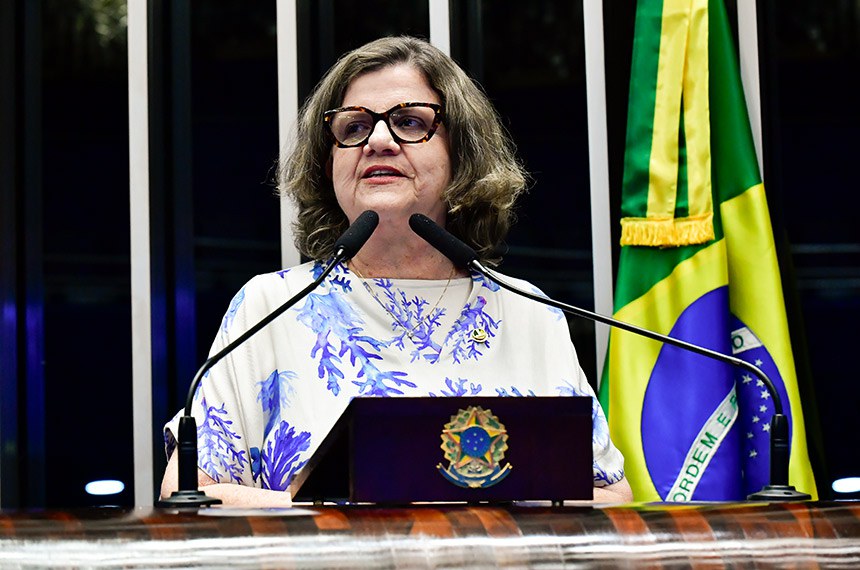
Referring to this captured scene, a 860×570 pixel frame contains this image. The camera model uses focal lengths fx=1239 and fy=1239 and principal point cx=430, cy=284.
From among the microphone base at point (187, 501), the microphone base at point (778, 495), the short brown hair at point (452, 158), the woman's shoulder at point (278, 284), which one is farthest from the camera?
the short brown hair at point (452, 158)

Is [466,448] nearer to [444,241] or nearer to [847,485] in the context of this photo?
[444,241]

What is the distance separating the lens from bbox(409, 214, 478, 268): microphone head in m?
1.79

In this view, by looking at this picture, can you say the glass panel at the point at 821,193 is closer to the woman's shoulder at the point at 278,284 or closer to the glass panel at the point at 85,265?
the woman's shoulder at the point at 278,284

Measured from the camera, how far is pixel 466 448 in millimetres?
1381

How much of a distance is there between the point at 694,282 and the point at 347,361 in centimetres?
77

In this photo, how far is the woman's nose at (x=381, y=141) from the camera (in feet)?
7.27

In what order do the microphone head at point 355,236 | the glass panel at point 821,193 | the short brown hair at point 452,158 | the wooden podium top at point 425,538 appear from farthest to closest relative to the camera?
1. the glass panel at point 821,193
2. the short brown hair at point 452,158
3. the microphone head at point 355,236
4. the wooden podium top at point 425,538

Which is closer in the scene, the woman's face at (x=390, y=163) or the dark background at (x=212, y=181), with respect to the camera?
the woman's face at (x=390, y=163)

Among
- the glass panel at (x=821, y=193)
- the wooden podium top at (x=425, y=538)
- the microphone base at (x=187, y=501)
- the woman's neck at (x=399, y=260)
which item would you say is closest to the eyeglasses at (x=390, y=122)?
the woman's neck at (x=399, y=260)

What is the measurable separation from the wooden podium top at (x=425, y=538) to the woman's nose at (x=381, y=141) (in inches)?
42.7

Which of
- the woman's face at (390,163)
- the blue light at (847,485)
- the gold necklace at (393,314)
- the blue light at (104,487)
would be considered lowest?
the blue light at (847,485)

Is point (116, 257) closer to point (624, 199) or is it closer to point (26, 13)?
point (26, 13)

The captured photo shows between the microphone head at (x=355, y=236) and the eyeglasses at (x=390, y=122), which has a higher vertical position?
the eyeglasses at (x=390, y=122)

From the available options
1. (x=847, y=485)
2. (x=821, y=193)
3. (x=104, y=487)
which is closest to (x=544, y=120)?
(x=821, y=193)
